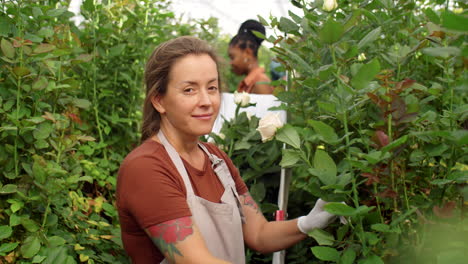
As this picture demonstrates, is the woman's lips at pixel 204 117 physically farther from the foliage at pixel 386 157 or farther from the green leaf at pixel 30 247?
the green leaf at pixel 30 247

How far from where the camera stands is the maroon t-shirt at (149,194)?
1722 mm

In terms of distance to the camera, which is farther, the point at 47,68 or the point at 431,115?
the point at 47,68

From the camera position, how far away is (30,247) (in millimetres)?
1885

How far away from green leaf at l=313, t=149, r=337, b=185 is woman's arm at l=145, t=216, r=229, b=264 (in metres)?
0.41

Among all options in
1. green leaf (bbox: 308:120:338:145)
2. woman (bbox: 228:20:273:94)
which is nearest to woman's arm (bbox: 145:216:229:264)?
green leaf (bbox: 308:120:338:145)

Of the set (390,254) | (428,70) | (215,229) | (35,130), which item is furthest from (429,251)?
(35,130)

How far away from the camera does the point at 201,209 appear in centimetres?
188

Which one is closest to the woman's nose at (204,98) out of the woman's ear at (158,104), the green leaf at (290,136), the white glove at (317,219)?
the woman's ear at (158,104)

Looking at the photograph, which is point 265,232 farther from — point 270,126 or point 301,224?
point 270,126

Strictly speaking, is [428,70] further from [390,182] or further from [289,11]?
[390,182]

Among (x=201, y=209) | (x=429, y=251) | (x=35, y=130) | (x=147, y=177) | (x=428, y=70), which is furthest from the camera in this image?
(x=428, y=70)

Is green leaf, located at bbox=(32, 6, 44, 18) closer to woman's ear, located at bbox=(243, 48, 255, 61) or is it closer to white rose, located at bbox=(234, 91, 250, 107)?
white rose, located at bbox=(234, 91, 250, 107)

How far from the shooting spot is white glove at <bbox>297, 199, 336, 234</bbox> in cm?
185

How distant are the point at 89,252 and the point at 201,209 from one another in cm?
54
